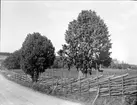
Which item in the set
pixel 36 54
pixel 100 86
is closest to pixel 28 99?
pixel 100 86

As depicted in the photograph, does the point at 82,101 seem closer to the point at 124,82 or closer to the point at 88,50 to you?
the point at 124,82

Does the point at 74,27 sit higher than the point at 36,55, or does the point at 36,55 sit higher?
the point at 74,27

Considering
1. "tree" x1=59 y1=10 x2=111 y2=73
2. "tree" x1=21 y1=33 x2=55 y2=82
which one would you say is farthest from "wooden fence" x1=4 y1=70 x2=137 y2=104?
"tree" x1=59 y1=10 x2=111 y2=73

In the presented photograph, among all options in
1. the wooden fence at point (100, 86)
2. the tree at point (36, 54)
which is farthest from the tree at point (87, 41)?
the wooden fence at point (100, 86)

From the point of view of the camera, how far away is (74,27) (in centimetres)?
3112

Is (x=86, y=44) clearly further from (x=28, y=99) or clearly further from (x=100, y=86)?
(x=28, y=99)

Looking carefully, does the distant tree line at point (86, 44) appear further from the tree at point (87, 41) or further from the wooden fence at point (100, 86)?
the wooden fence at point (100, 86)

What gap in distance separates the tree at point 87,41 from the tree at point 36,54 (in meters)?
6.65

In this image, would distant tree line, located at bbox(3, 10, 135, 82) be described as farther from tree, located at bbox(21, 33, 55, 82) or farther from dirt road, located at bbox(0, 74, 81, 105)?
dirt road, located at bbox(0, 74, 81, 105)

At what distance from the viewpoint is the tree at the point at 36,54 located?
21.3 meters

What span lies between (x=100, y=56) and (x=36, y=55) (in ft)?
36.7

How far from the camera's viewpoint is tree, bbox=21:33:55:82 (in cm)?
2133

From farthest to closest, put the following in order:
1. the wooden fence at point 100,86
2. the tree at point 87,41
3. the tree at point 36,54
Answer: the tree at point 87,41 → the tree at point 36,54 → the wooden fence at point 100,86

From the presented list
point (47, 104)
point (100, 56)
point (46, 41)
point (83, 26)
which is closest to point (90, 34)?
point (83, 26)
